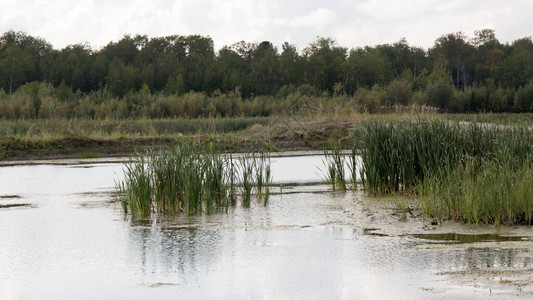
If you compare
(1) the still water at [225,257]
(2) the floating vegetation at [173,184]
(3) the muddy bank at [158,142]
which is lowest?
(1) the still water at [225,257]

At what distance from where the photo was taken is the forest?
1361 inches

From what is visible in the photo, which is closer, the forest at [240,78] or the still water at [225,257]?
the still water at [225,257]

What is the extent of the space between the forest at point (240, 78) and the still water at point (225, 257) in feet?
64.5

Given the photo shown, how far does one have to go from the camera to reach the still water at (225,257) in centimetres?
588

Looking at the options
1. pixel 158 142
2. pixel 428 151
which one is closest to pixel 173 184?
pixel 428 151

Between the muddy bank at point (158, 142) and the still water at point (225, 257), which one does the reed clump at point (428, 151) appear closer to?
the still water at point (225, 257)

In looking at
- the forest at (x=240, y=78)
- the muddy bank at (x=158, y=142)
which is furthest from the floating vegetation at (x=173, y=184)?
the forest at (x=240, y=78)

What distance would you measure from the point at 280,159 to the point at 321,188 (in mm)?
8059

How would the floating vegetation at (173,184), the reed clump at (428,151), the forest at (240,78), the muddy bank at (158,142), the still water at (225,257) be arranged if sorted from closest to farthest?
1. the still water at (225,257)
2. the floating vegetation at (173,184)
3. the reed clump at (428,151)
4. the muddy bank at (158,142)
5. the forest at (240,78)

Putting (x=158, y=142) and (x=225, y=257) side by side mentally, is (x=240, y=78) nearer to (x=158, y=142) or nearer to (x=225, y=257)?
(x=158, y=142)

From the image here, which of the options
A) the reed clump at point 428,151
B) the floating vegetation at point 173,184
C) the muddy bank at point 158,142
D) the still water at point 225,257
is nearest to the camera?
the still water at point 225,257

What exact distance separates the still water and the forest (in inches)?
774

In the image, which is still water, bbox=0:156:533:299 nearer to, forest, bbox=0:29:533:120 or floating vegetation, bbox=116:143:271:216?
floating vegetation, bbox=116:143:271:216

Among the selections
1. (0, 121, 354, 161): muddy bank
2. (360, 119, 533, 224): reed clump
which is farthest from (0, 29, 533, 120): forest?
(360, 119, 533, 224): reed clump
